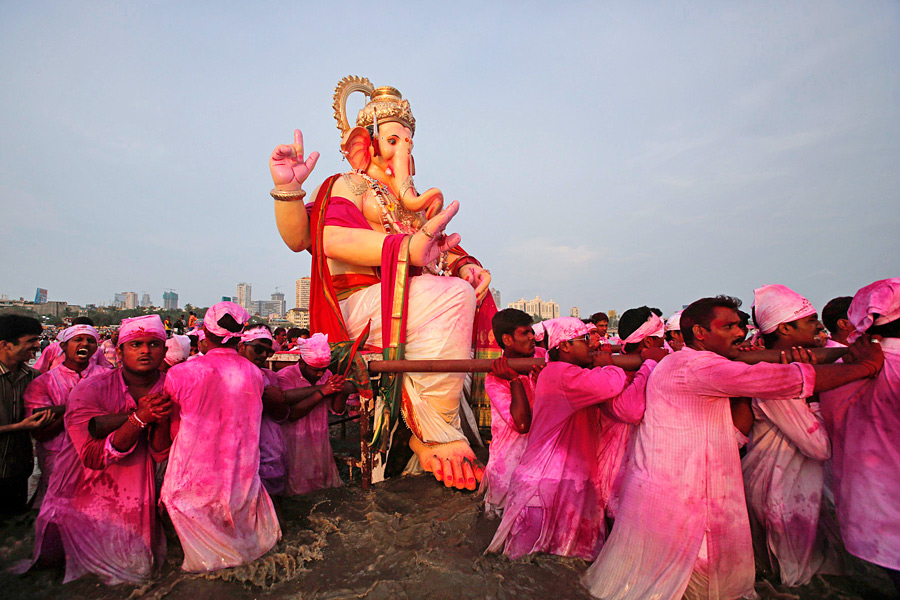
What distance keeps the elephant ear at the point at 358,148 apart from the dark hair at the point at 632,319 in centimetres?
334

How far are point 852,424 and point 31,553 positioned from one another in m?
4.36

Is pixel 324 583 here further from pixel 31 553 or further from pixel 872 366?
pixel 872 366

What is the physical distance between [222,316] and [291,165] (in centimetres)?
189

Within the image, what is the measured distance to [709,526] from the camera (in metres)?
2.13

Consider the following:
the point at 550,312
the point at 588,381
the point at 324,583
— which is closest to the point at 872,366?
the point at 588,381

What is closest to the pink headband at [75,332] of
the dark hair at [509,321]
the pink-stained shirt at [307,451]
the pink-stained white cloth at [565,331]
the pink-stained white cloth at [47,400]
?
the pink-stained white cloth at [47,400]

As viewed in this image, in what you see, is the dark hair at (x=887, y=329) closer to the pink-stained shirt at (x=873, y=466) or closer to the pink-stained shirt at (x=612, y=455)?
the pink-stained shirt at (x=873, y=466)

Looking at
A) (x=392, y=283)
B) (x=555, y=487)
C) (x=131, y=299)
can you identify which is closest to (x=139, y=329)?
(x=392, y=283)

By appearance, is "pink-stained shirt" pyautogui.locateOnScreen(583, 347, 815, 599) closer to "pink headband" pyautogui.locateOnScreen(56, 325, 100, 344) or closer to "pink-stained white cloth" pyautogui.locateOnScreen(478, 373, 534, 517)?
"pink-stained white cloth" pyautogui.locateOnScreen(478, 373, 534, 517)

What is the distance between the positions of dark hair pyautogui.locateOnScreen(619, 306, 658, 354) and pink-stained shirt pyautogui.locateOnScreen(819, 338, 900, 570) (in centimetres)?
101

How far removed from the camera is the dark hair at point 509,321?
3145mm

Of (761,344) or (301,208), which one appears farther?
(301,208)

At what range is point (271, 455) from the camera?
3.69 meters

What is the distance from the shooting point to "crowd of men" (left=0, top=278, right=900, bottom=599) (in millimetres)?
2139
